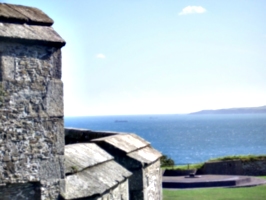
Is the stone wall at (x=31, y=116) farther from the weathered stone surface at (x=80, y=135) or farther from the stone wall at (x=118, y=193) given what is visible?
the weathered stone surface at (x=80, y=135)

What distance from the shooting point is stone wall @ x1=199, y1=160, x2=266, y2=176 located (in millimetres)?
25844

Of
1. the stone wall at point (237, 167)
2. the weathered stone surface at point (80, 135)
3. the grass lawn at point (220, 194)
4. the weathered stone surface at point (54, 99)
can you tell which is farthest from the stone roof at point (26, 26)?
the stone wall at point (237, 167)

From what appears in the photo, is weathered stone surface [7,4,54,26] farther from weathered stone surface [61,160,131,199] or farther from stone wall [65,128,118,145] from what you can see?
stone wall [65,128,118,145]

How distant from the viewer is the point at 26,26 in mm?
5480

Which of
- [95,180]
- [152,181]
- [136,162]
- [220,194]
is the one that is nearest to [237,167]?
[220,194]

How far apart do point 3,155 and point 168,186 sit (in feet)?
44.2

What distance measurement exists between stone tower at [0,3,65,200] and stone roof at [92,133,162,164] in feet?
8.37

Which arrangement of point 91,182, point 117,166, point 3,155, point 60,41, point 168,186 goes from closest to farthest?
1. point 3,155
2. point 60,41
3. point 91,182
4. point 117,166
5. point 168,186

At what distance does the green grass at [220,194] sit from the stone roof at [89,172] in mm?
6885

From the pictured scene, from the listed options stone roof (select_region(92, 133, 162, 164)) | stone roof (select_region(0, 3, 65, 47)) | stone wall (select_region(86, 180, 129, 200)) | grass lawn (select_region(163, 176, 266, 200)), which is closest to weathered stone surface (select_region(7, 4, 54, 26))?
stone roof (select_region(0, 3, 65, 47))

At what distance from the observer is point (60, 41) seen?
5500mm

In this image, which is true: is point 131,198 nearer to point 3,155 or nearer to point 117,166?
point 117,166

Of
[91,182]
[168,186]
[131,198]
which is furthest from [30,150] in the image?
[168,186]

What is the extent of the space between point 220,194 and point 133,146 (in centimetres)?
667
